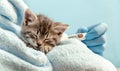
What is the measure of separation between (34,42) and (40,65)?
0.25 metres

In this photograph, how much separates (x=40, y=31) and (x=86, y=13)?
0.74 metres

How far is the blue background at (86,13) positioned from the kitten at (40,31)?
568 millimetres

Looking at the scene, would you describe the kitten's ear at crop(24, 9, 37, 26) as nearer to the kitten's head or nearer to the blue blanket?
the kitten's head

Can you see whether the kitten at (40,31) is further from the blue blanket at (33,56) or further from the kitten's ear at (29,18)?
the blue blanket at (33,56)

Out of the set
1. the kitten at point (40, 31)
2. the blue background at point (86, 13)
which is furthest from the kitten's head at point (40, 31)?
the blue background at point (86, 13)

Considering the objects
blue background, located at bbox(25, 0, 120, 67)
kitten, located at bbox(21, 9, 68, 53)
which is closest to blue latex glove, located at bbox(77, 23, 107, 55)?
kitten, located at bbox(21, 9, 68, 53)

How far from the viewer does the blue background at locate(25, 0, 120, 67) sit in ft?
5.28

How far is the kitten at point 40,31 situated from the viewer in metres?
0.93

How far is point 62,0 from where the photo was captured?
5.34ft

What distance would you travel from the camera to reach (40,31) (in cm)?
100

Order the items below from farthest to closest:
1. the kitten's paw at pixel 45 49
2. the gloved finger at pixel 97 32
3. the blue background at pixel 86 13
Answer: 1. the blue background at pixel 86 13
2. the gloved finger at pixel 97 32
3. the kitten's paw at pixel 45 49

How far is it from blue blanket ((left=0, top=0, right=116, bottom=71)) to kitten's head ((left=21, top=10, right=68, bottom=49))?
5.2 inches

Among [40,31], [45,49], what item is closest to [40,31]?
[40,31]

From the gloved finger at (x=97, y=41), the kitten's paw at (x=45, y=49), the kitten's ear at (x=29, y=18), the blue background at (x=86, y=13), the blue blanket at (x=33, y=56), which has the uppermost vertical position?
the blue blanket at (x=33, y=56)
